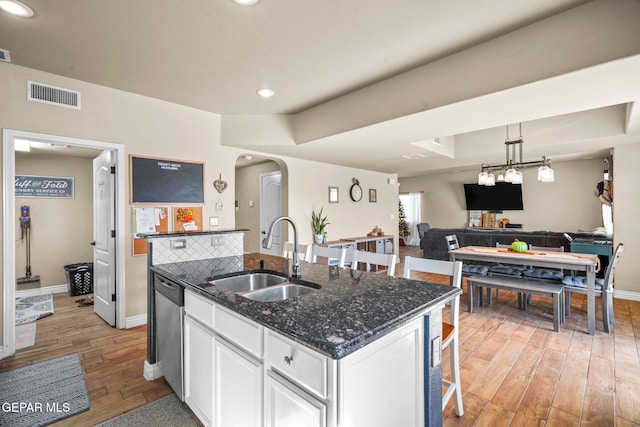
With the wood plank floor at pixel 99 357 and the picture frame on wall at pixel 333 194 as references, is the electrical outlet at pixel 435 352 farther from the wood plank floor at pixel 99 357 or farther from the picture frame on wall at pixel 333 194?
the picture frame on wall at pixel 333 194

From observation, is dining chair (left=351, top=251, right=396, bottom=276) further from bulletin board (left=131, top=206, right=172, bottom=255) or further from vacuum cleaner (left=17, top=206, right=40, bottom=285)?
vacuum cleaner (left=17, top=206, right=40, bottom=285)

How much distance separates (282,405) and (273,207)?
16.4 feet

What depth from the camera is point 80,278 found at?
4.54 m

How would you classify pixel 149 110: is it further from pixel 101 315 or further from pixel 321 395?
pixel 321 395

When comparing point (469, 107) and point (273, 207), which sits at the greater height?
point (469, 107)

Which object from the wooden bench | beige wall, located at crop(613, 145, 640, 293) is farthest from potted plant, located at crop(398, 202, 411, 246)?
the wooden bench

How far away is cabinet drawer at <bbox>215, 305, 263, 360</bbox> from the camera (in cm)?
121

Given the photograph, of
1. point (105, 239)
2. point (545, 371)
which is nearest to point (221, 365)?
point (545, 371)

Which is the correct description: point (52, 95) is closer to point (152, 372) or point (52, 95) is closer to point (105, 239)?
point (105, 239)

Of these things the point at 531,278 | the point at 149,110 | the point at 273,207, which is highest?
the point at 149,110

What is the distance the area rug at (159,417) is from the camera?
5.98 feet

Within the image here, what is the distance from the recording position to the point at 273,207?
5.95 m

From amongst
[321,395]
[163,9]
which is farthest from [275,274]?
[163,9]

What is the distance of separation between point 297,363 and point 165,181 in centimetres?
315
